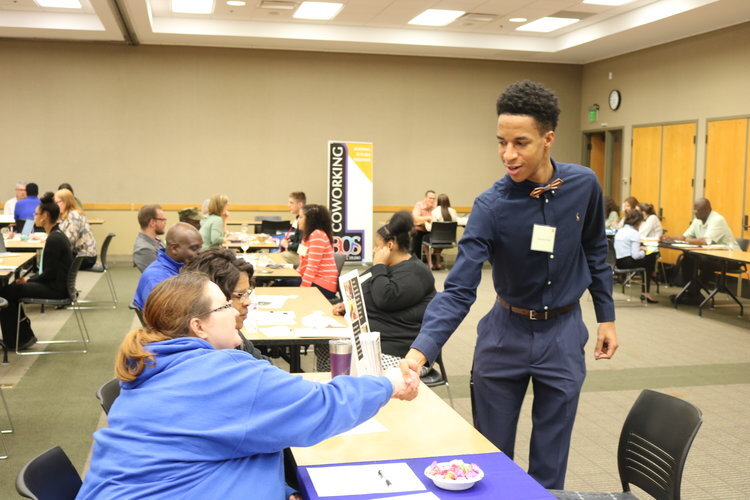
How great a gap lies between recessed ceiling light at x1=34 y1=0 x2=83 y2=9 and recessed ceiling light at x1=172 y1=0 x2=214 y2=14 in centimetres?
133

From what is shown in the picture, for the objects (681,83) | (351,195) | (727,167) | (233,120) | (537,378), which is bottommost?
(537,378)

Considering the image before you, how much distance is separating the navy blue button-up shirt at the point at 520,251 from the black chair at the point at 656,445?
0.44 meters

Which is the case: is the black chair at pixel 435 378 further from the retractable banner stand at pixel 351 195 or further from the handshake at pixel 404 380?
the retractable banner stand at pixel 351 195

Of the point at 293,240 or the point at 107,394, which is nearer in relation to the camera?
the point at 107,394

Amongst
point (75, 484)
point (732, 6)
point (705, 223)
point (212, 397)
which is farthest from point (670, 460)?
point (732, 6)

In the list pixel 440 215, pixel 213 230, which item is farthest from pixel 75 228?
pixel 440 215

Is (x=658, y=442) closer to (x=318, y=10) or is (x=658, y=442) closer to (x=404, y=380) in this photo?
(x=404, y=380)

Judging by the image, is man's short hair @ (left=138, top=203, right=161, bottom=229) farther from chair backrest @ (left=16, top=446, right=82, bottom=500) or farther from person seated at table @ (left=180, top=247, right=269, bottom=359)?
chair backrest @ (left=16, top=446, right=82, bottom=500)

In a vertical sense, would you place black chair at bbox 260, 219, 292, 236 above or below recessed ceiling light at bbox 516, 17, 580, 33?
below

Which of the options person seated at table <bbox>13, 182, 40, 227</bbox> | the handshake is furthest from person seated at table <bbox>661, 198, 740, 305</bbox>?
person seated at table <bbox>13, 182, 40, 227</bbox>

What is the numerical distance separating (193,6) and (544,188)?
964 centimetres

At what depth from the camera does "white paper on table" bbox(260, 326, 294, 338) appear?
158 inches

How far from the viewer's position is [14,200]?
1184 centimetres

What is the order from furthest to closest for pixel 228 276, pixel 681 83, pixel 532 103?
pixel 681 83 < pixel 228 276 < pixel 532 103
